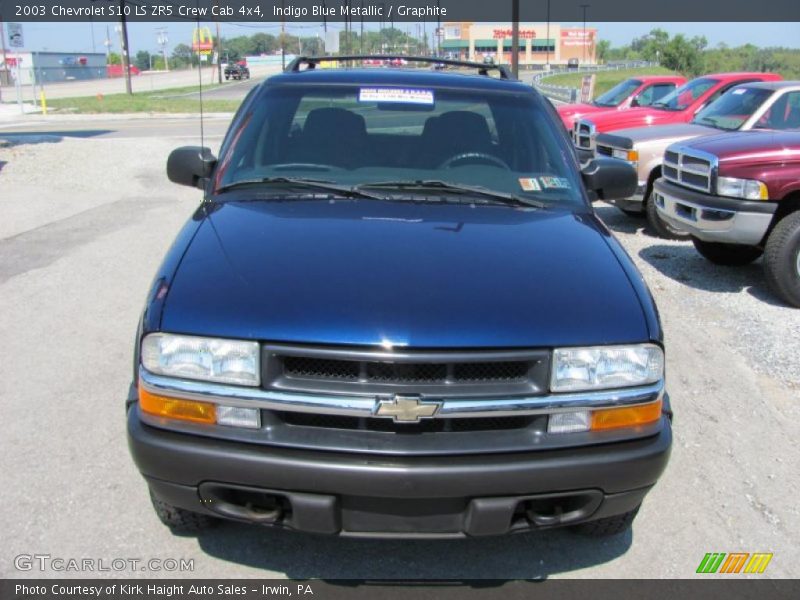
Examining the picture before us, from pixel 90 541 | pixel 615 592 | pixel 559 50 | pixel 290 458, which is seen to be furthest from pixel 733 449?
pixel 559 50

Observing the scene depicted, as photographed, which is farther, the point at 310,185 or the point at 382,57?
the point at 382,57

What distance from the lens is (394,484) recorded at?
2.48 metres

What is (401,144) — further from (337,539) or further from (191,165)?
(337,539)

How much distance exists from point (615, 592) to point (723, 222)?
188 inches

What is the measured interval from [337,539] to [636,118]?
36.3 ft

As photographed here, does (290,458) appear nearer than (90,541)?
Yes

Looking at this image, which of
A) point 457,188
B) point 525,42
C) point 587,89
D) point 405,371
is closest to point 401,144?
point 457,188

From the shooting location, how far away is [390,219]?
3312 millimetres

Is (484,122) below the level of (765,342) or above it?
above

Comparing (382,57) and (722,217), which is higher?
(382,57)

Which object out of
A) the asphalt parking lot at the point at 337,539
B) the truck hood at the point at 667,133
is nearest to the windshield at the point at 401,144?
the asphalt parking lot at the point at 337,539

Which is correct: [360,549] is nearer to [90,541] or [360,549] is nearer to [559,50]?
[90,541]

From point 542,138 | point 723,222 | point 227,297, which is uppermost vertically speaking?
point 542,138

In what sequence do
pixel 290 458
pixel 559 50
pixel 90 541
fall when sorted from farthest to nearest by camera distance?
pixel 559 50 < pixel 90 541 < pixel 290 458
